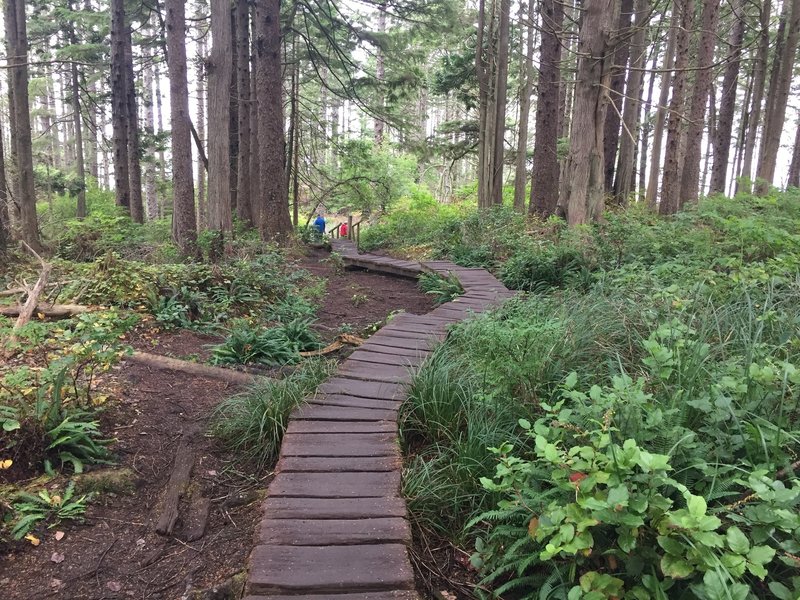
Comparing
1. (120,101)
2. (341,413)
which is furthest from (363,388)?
(120,101)

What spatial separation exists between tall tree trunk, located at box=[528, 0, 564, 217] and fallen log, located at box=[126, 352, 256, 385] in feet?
37.4

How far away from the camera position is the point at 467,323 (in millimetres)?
5145

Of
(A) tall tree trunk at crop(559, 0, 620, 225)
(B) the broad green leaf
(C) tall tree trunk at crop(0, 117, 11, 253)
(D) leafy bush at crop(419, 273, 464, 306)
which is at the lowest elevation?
(D) leafy bush at crop(419, 273, 464, 306)

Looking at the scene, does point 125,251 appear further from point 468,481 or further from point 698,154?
point 698,154

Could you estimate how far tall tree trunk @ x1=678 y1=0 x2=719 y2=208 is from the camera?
495 inches

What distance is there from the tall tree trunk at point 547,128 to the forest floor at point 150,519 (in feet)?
39.9

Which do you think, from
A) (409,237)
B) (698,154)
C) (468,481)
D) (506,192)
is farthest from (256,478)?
(506,192)

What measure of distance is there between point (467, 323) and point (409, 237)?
11339 mm

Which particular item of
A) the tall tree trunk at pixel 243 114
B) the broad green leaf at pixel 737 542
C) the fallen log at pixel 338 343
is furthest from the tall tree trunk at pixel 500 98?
the broad green leaf at pixel 737 542

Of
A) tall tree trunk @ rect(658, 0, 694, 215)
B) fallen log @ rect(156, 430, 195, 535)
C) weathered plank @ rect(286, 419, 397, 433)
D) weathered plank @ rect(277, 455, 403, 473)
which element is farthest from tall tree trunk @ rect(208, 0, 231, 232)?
tall tree trunk @ rect(658, 0, 694, 215)

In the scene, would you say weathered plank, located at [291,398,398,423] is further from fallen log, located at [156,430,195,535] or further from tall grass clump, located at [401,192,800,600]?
fallen log, located at [156,430,195,535]

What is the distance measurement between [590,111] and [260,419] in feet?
22.9

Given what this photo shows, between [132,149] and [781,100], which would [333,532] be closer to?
[781,100]

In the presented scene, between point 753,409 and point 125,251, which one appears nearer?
point 753,409
